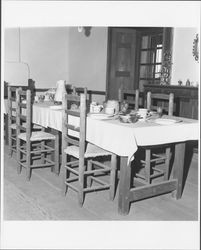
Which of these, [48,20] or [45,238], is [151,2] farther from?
[45,238]

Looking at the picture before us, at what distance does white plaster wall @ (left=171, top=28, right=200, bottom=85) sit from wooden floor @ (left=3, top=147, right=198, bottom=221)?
2.47 metres

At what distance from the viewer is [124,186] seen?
8.75 feet

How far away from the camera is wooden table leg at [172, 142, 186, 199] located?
304 cm

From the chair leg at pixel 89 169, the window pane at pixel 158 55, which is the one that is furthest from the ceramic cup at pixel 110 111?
the window pane at pixel 158 55

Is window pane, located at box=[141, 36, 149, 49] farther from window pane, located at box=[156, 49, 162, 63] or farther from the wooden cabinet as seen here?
the wooden cabinet

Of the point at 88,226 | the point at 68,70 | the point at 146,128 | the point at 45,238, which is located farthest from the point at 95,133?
the point at 68,70

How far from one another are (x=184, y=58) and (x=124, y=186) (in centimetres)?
352

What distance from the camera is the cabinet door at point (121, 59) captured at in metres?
6.46

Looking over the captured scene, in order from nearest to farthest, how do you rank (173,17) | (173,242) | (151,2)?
(151,2), (173,17), (173,242)

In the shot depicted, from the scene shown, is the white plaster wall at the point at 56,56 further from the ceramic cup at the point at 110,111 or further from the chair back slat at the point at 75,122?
the chair back slat at the point at 75,122

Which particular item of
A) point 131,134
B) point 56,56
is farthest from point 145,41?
point 131,134

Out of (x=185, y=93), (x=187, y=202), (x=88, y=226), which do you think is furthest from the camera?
(x=185, y=93)

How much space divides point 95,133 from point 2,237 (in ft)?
3.95

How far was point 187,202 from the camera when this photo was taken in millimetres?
3076
